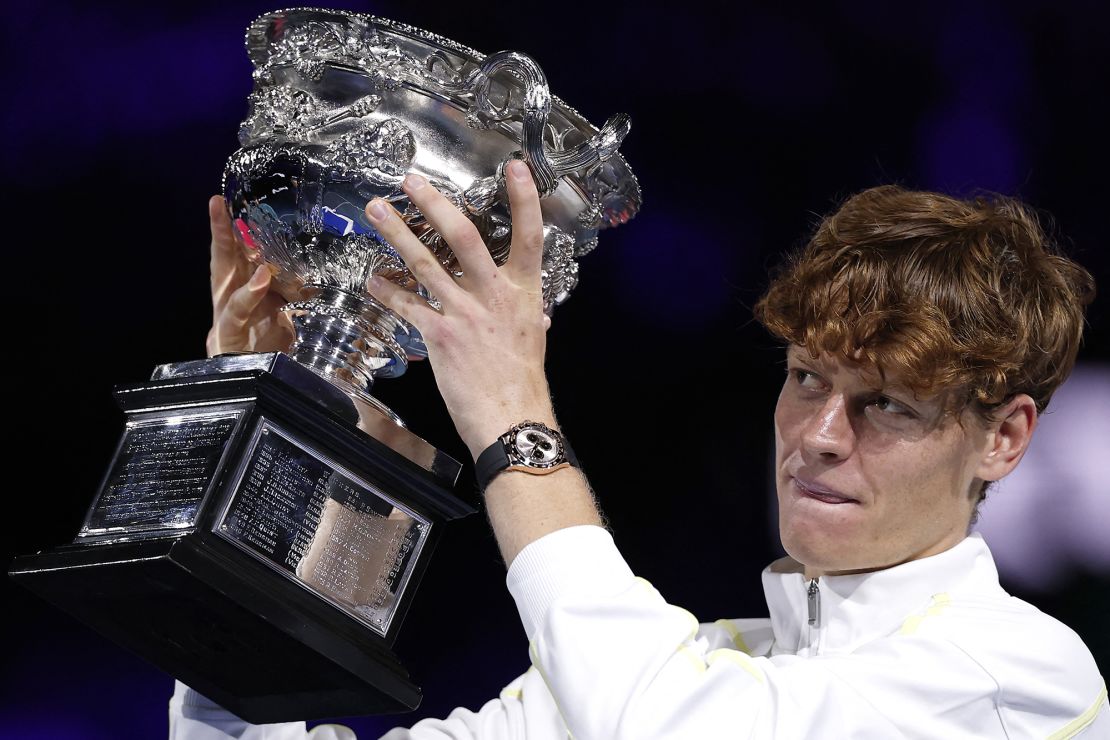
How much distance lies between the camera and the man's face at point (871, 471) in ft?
4.95

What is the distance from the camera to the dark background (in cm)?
238

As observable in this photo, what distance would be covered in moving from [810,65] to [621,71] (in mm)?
366

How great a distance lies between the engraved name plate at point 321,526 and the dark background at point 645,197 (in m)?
1.07

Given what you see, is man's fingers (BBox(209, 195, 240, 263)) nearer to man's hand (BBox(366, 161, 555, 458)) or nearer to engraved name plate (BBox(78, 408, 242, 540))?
engraved name plate (BBox(78, 408, 242, 540))

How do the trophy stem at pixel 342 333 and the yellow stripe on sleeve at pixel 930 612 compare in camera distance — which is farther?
the trophy stem at pixel 342 333

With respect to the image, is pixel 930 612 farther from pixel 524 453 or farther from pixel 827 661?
pixel 524 453

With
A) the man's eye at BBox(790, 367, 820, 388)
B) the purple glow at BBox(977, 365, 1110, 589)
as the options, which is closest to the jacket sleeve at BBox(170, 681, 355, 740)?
the man's eye at BBox(790, 367, 820, 388)

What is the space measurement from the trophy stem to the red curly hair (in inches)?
20.0

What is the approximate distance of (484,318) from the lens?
4.44 ft

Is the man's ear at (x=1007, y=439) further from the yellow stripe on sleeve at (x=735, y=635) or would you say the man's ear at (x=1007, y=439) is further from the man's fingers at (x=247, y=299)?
the man's fingers at (x=247, y=299)

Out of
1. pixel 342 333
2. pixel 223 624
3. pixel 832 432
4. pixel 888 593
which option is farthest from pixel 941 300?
pixel 223 624

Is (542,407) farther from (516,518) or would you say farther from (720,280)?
(720,280)

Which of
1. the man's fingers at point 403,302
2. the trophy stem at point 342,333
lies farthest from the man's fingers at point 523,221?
the trophy stem at point 342,333

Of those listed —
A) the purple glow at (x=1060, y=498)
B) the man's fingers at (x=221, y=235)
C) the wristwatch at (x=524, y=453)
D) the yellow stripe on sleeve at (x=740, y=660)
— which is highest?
the purple glow at (x=1060, y=498)
